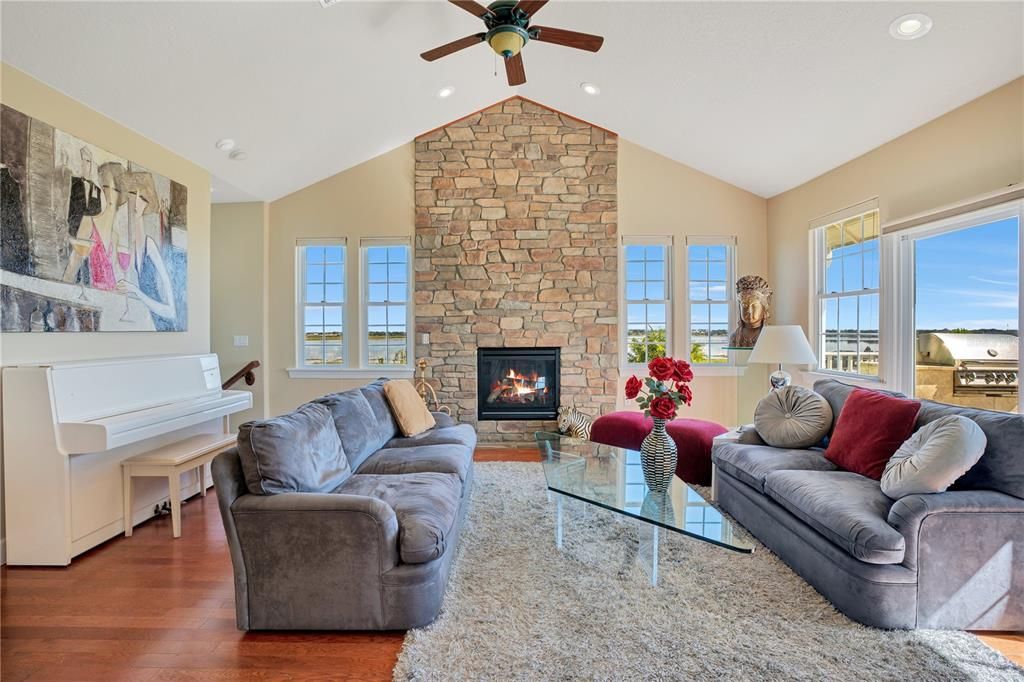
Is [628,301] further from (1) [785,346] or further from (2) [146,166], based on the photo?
(2) [146,166]

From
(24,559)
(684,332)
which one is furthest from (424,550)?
(684,332)

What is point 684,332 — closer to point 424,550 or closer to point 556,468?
point 556,468

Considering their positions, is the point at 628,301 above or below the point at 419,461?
above

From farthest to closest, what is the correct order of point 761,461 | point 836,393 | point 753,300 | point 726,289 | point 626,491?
point 726,289 → point 753,300 → point 836,393 → point 761,461 → point 626,491

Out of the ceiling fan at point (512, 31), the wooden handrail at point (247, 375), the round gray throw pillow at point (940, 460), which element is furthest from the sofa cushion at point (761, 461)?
the wooden handrail at point (247, 375)

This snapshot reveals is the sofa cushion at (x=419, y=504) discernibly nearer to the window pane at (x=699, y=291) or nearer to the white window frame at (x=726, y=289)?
the white window frame at (x=726, y=289)

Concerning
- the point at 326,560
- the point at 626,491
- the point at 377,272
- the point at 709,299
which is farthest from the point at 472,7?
the point at 709,299

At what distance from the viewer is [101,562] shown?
268 cm

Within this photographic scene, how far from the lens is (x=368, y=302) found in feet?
18.5

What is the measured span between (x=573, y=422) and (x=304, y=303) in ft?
10.7

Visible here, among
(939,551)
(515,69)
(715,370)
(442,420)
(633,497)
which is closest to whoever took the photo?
(939,551)

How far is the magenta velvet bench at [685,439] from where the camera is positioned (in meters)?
3.79

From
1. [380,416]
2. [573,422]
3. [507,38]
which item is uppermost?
[507,38]

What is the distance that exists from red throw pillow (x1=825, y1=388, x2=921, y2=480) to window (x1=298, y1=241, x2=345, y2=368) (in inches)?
184
